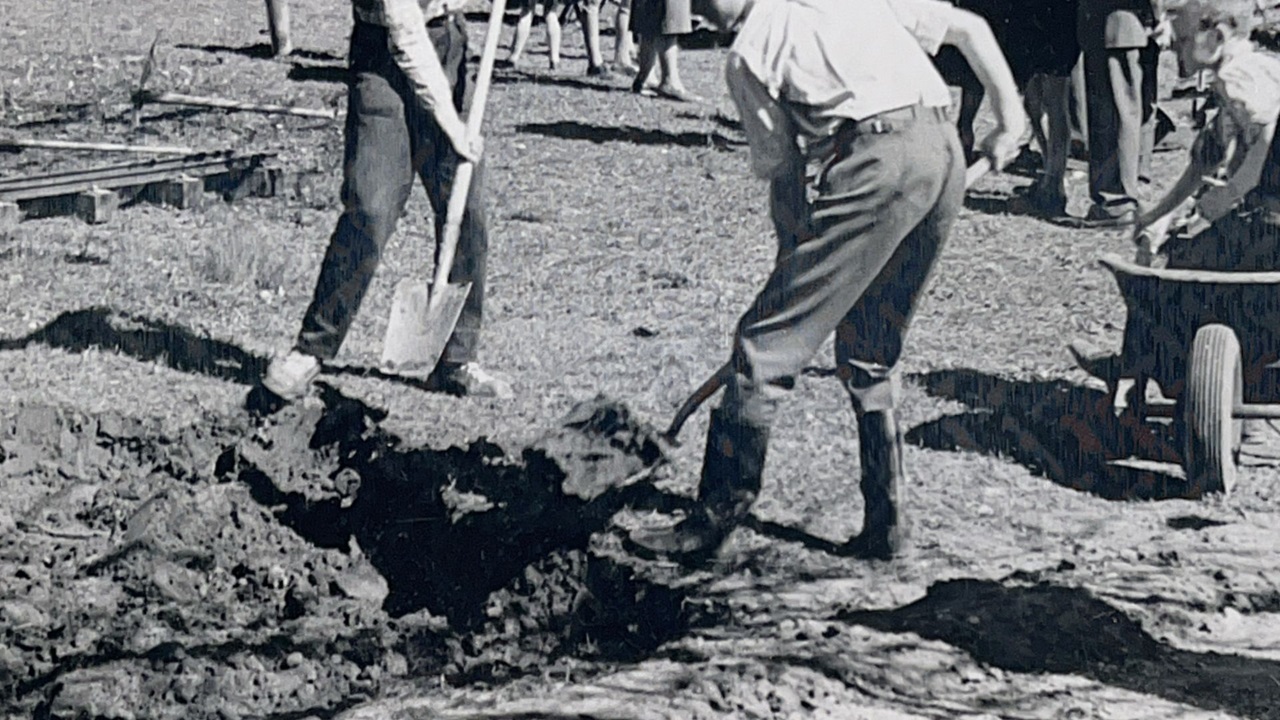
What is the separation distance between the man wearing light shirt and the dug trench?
23.0 inches

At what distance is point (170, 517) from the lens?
531cm

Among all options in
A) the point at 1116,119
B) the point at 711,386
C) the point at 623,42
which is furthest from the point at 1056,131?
the point at 623,42

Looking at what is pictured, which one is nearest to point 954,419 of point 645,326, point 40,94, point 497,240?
point 645,326

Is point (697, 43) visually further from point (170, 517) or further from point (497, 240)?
point (170, 517)

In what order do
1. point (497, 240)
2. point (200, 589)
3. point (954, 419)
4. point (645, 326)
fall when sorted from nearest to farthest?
point (200, 589) < point (954, 419) < point (645, 326) < point (497, 240)

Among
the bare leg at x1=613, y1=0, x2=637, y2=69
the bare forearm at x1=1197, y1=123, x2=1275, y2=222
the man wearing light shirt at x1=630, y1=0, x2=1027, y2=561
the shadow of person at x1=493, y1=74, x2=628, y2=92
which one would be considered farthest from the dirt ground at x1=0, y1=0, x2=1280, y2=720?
the bare leg at x1=613, y1=0, x2=637, y2=69

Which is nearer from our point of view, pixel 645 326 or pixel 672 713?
pixel 672 713

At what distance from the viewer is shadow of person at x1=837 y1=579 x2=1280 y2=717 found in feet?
14.6

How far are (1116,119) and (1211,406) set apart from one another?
4.92m

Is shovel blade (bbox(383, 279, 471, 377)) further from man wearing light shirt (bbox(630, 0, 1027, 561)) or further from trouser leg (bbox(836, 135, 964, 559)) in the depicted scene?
trouser leg (bbox(836, 135, 964, 559))

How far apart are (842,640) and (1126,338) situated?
6.34ft

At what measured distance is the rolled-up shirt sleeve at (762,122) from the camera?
184 inches

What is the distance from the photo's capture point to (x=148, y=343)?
7.25 m

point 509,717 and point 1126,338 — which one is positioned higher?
point 1126,338
